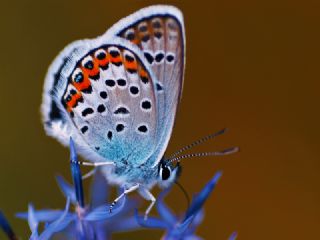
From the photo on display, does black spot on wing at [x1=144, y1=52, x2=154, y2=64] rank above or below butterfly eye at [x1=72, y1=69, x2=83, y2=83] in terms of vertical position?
above

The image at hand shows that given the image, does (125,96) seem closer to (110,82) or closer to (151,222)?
(110,82)

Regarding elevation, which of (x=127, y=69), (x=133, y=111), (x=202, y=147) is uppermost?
(x=127, y=69)

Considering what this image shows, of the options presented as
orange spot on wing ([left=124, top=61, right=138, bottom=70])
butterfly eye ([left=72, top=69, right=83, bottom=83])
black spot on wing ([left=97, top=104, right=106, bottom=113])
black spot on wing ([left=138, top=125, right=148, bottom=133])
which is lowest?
black spot on wing ([left=138, top=125, right=148, bottom=133])

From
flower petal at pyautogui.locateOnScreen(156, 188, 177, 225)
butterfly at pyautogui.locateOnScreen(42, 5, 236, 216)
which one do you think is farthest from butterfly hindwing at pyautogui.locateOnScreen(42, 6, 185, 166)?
flower petal at pyautogui.locateOnScreen(156, 188, 177, 225)

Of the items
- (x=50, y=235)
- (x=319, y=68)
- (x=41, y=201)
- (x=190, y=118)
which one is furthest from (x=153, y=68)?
(x=319, y=68)

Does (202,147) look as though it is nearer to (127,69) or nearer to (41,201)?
(41,201)

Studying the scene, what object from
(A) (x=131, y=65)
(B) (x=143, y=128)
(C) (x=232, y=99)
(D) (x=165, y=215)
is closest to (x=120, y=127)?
(B) (x=143, y=128)

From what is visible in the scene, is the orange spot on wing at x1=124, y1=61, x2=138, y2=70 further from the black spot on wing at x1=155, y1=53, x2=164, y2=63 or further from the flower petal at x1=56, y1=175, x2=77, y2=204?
the flower petal at x1=56, y1=175, x2=77, y2=204

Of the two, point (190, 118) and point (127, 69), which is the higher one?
point (127, 69)
